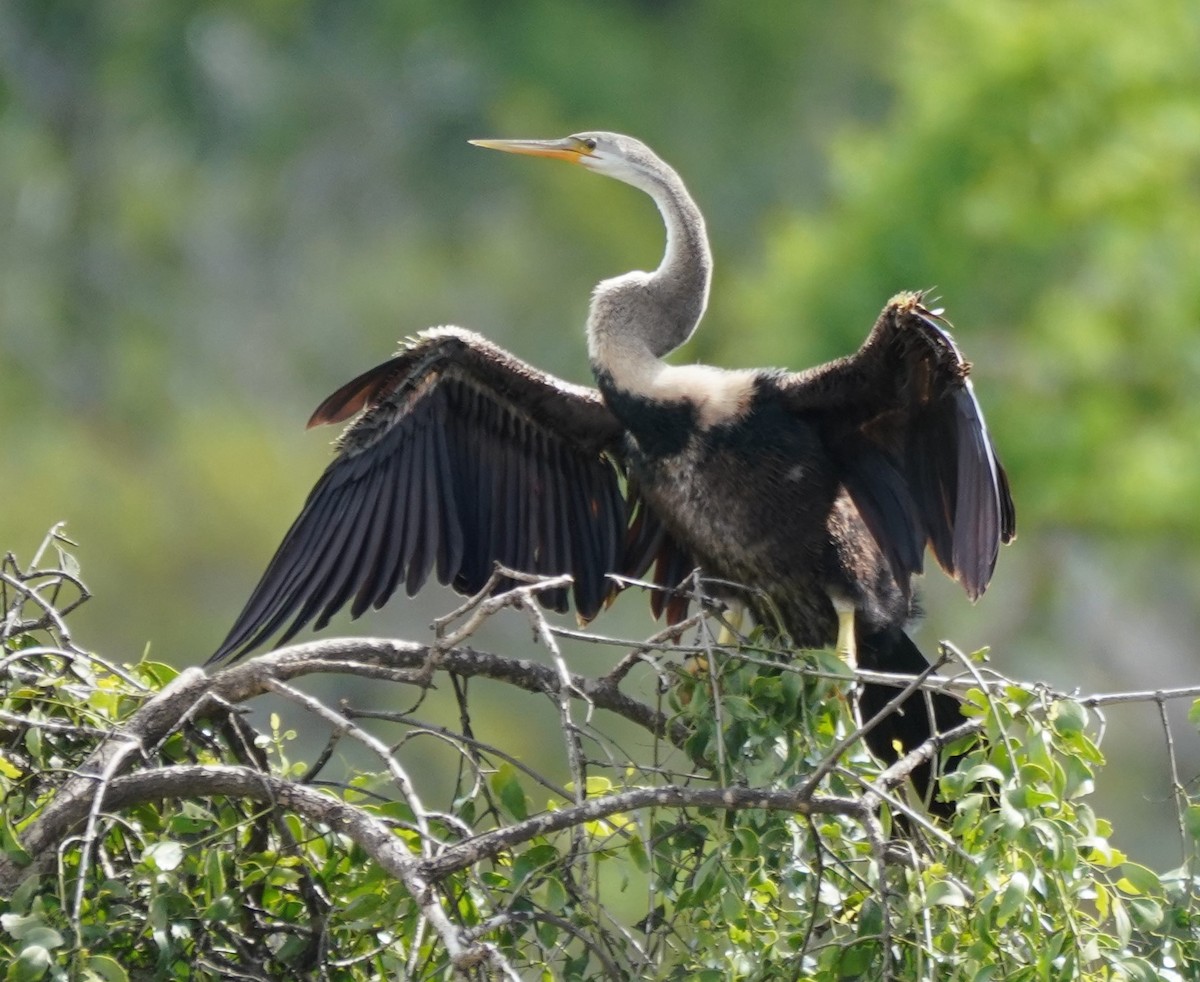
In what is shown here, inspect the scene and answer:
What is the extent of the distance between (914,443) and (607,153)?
3.32 ft

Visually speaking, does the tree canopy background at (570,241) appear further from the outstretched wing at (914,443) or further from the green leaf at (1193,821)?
the green leaf at (1193,821)

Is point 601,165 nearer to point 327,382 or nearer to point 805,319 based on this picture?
point 805,319

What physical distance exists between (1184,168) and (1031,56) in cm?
142

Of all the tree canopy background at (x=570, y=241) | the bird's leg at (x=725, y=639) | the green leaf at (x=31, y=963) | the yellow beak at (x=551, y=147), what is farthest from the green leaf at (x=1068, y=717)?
the tree canopy background at (x=570, y=241)

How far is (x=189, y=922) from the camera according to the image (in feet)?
7.77

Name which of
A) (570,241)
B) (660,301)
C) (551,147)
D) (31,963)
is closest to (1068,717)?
(31,963)

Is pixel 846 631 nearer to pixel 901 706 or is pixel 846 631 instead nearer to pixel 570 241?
pixel 901 706

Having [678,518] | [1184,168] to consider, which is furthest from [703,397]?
[1184,168]

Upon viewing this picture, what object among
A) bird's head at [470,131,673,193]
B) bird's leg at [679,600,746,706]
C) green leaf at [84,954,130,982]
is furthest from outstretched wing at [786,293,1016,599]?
green leaf at [84,954,130,982]

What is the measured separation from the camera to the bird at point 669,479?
3.41 metres

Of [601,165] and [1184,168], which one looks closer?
[601,165]

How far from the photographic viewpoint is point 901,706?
3398mm

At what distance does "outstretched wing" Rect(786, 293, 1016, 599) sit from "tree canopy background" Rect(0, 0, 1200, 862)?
18.0 ft

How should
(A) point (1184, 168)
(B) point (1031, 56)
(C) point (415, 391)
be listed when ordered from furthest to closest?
(A) point (1184, 168) → (B) point (1031, 56) → (C) point (415, 391)
